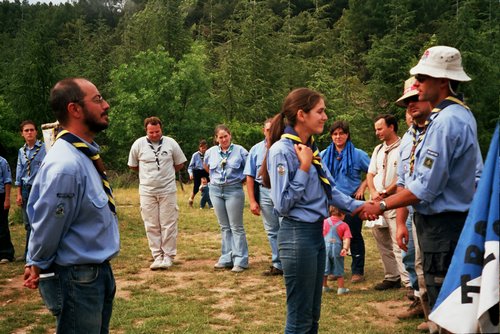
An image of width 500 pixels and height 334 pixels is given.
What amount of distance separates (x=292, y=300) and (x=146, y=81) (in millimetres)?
35439

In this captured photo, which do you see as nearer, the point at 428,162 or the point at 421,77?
the point at 428,162

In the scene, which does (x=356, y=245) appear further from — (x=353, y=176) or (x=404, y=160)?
(x=404, y=160)

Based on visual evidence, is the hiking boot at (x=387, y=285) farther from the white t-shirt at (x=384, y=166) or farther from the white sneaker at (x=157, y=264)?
the white sneaker at (x=157, y=264)

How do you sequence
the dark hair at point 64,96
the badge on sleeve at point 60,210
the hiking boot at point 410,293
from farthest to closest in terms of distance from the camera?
the hiking boot at point 410,293 < the dark hair at point 64,96 < the badge on sleeve at point 60,210

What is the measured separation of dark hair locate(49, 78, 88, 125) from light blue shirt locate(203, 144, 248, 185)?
5.28 meters

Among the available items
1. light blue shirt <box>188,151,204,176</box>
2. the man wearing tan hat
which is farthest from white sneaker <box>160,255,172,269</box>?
light blue shirt <box>188,151,204,176</box>

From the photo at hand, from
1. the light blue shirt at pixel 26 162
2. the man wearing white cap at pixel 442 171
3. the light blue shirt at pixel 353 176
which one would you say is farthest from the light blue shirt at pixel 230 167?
the man wearing white cap at pixel 442 171

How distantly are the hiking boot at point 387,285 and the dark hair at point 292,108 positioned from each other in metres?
3.74

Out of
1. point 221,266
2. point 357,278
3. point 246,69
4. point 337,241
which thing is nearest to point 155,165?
point 221,266

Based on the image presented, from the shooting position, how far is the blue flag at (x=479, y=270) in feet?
8.01

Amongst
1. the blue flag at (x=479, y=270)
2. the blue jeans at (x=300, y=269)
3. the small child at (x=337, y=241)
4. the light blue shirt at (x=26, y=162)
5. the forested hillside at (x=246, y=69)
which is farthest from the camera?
the forested hillside at (x=246, y=69)

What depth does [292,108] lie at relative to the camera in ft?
13.3

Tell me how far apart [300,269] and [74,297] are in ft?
5.03

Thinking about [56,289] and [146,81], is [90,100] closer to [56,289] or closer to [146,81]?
[56,289]
